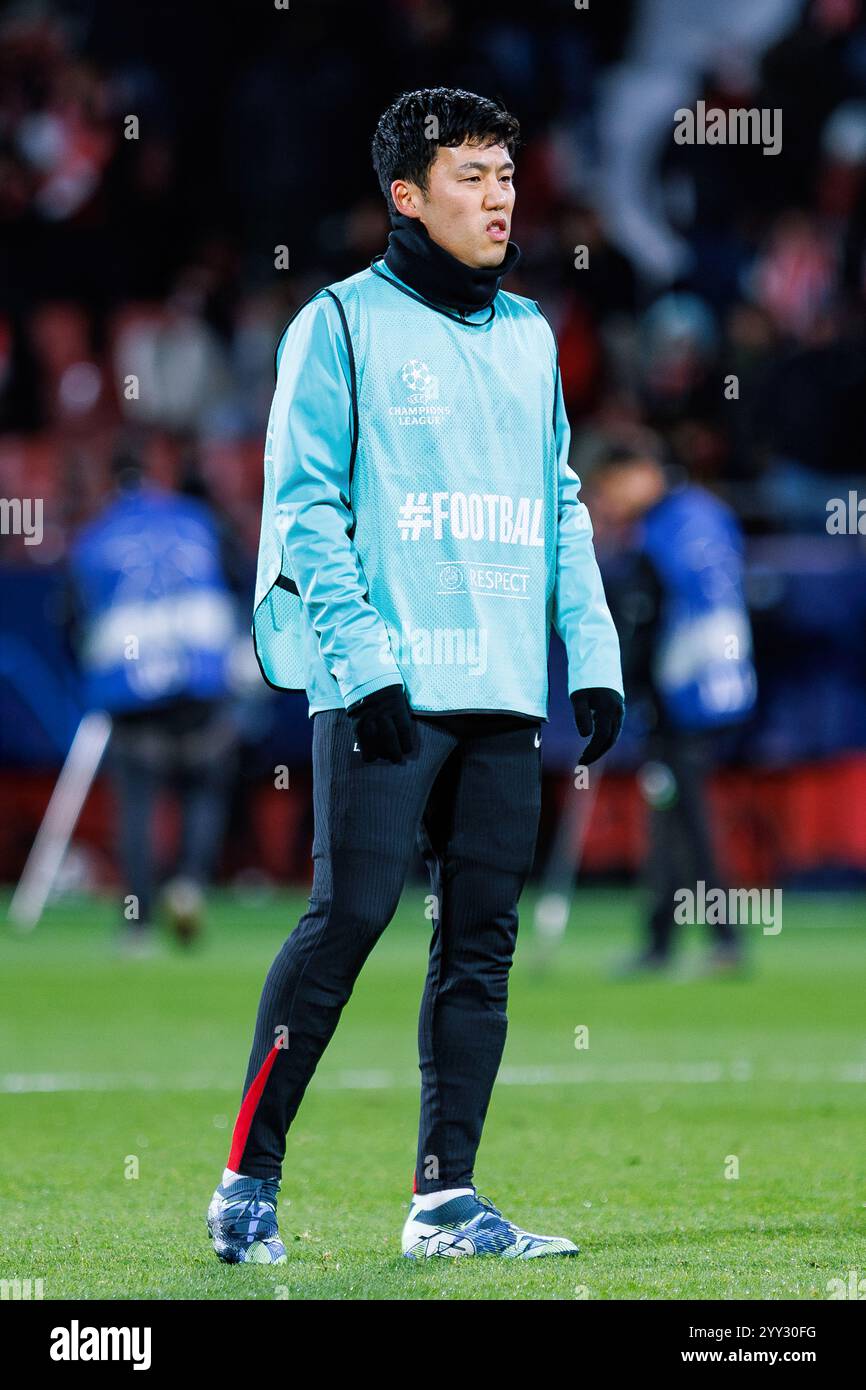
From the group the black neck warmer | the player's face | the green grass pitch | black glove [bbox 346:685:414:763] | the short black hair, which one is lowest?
the green grass pitch

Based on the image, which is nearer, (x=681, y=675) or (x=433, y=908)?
(x=433, y=908)

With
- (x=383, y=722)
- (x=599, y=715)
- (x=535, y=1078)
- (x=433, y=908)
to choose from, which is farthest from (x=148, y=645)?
(x=383, y=722)

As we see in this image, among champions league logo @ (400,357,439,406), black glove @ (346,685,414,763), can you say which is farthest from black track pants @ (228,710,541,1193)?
champions league logo @ (400,357,439,406)

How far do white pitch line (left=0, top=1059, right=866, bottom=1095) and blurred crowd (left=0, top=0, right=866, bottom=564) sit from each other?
8765 millimetres

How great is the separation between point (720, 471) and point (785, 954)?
512 cm

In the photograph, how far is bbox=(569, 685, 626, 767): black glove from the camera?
4.76 m

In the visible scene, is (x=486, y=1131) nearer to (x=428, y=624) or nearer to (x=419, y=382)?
(x=428, y=624)

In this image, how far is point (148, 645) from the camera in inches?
492

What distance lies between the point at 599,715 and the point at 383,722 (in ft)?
1.81

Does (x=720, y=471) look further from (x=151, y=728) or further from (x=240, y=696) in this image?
(x=151, y=728)

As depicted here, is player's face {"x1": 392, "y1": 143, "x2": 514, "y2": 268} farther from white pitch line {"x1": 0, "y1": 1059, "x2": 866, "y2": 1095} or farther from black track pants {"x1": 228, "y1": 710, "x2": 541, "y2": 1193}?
white pitch line {"x1": 0, "y1": 1059, "x2": 866, "y2": 1095}

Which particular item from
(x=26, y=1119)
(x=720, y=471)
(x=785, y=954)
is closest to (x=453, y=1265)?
(x=26, y=1119)
